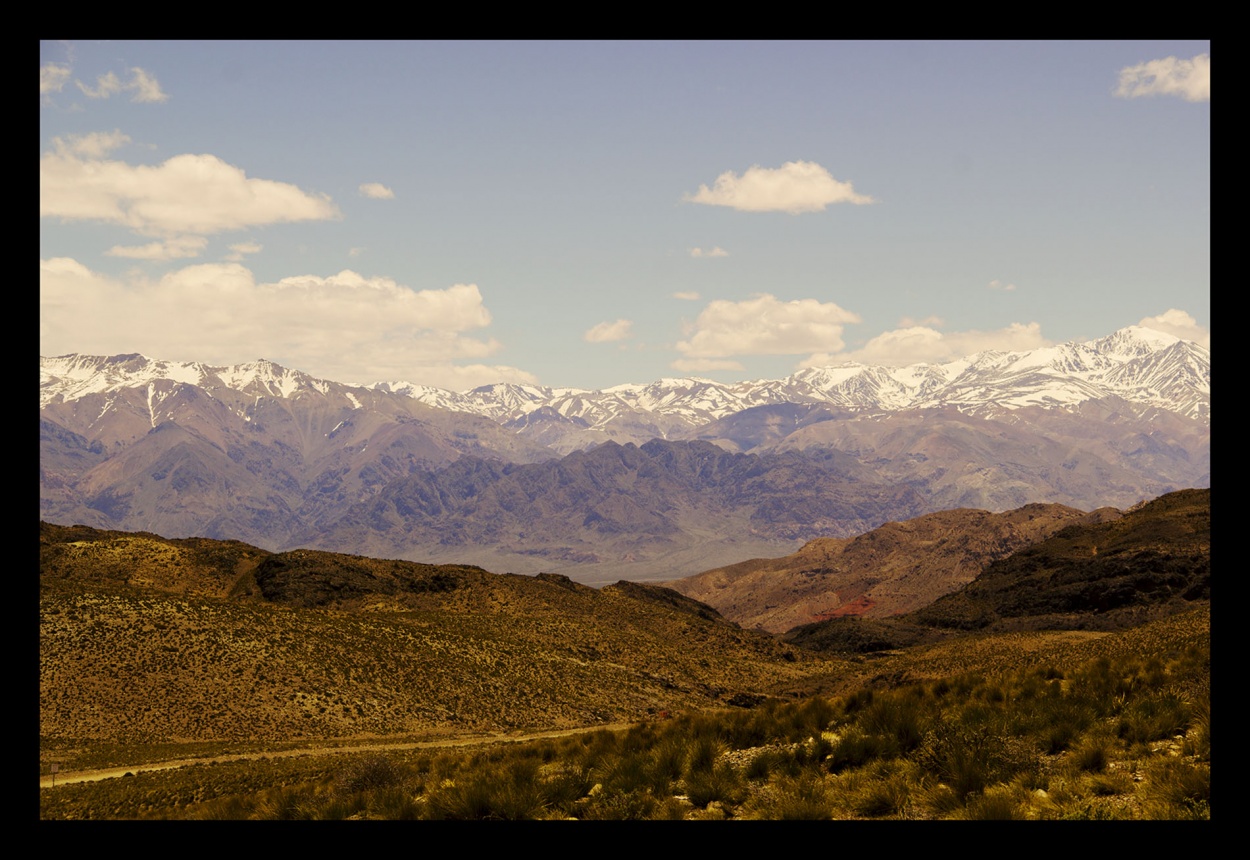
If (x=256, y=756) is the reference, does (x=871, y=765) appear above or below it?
above

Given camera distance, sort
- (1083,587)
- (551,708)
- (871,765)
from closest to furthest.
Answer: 1. (871,765)
2. (551,708)
3. (1083,587)

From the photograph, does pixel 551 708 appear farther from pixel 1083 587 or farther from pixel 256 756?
pixel 1083 587

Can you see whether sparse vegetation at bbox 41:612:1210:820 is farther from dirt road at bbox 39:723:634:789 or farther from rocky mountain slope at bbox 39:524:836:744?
rocky mountain slope at bbox 39:524:836:744

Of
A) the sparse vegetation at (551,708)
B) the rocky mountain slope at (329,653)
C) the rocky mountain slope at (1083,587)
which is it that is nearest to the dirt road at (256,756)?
the sparse vegetation at (551,708)

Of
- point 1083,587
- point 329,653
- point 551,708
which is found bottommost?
point 1083,587

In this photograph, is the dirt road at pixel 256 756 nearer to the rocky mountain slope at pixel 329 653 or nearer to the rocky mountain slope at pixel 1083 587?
the rocky mountain slope at pixel 329 653

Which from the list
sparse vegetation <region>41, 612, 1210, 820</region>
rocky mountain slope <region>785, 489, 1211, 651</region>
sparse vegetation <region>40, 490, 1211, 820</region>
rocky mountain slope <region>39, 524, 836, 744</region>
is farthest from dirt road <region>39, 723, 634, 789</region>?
rocky mountain slope <region>785, 489, 1211, 651</region>

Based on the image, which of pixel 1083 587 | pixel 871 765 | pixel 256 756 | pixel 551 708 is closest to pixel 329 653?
pixel 551 708

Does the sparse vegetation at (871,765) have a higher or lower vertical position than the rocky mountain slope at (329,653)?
higher

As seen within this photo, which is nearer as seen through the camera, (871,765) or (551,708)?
(871,765)

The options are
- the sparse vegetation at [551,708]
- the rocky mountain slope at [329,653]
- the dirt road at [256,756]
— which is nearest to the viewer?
the sparse vegetation at [551,708]

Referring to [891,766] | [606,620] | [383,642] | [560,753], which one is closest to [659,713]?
[383,642]

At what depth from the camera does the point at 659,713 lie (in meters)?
68.6
